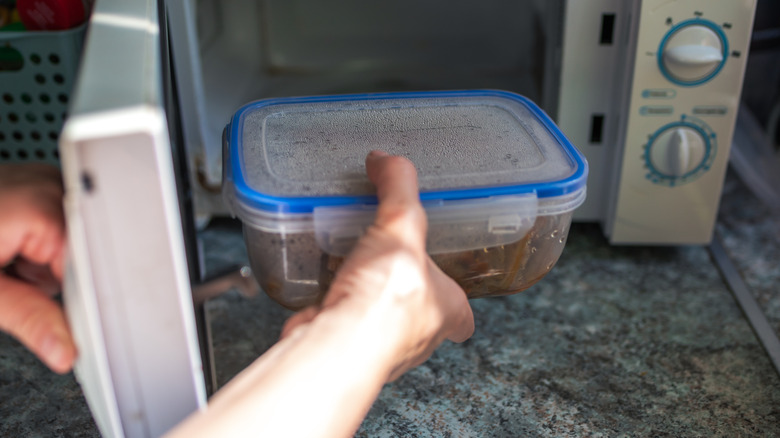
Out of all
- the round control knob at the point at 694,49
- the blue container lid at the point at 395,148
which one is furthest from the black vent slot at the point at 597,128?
the blue container lid at the point at 395,148

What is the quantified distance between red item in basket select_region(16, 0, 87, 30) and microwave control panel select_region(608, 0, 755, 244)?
2.14ft

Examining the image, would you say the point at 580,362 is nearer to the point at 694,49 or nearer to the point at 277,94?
the point at 694,49

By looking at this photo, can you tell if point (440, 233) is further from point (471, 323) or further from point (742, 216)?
point (742, 216)

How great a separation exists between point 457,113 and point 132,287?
36 cm

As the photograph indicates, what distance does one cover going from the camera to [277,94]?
1.10 meters

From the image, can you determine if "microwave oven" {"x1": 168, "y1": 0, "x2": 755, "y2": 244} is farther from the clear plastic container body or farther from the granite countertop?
the clear plastic container body

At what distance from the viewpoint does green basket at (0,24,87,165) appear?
0.72 metres

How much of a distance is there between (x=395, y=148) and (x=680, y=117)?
1.55 ft

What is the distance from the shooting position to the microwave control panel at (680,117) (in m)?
0.78

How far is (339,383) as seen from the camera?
15.2 inches

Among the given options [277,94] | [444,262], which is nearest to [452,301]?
[444,262]

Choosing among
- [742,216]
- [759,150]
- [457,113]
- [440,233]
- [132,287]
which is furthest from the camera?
[759,150]

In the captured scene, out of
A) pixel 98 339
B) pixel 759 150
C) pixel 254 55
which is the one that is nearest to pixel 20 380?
pixel 98 339

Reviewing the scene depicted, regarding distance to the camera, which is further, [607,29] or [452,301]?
[607,29]
